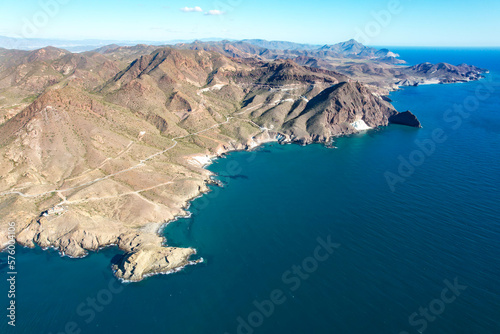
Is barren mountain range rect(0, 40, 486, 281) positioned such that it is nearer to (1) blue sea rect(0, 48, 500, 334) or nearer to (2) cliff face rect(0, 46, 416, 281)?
(2) cliff face rect(0, 46, 416, 281)

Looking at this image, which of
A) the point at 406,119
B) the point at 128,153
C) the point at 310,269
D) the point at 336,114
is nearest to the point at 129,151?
the point at 128,153

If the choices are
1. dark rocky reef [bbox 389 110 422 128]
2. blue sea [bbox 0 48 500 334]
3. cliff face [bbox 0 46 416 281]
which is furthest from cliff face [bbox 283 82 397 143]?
blue sea [bbox 0 48 500 334]

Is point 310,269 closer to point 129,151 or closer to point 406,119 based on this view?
point 129,151

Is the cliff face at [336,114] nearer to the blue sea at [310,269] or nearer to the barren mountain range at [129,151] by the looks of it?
the barren mountain range at [129,151]

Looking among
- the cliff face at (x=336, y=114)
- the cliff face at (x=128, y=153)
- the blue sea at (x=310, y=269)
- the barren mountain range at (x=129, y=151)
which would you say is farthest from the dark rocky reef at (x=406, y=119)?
the blue sea at (x=310, y=269)

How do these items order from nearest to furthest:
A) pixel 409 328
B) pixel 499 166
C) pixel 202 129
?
pixel 409 328 < pixel 499 166 < pixel 202 129

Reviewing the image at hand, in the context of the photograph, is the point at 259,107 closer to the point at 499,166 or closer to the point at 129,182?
the point at 129,182

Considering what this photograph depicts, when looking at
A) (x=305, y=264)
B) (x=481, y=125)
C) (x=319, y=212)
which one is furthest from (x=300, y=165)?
(x=481, y=125)
